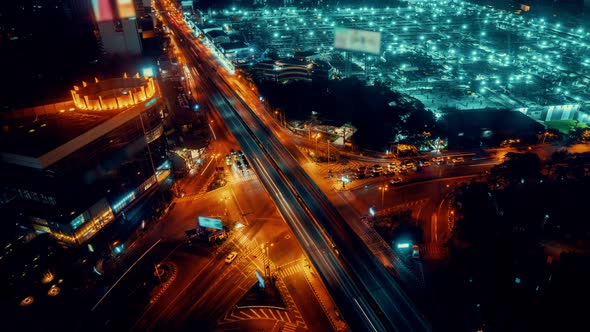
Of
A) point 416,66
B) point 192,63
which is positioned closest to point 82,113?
point 192,63

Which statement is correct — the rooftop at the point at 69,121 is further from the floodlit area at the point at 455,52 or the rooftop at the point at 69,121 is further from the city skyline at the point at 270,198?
the floodlit area at the point at 455,52

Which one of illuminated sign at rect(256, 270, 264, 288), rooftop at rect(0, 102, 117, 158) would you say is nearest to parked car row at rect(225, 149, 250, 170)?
rooftop at rect(0, 102, 117, 158)

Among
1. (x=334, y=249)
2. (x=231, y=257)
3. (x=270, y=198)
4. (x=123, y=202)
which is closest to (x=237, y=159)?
(x=270, y=198)

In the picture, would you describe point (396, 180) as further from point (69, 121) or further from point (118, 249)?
point (69, 121)

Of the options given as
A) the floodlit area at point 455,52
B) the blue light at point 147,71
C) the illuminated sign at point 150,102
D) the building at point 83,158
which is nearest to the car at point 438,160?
the floodlit area at point 455,52

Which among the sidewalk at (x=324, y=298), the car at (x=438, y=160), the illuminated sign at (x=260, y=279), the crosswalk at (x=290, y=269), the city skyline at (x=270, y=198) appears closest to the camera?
the sidewalk at (x=324, y=298)

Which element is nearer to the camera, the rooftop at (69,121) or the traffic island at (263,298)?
the traffic island at (263,298)
